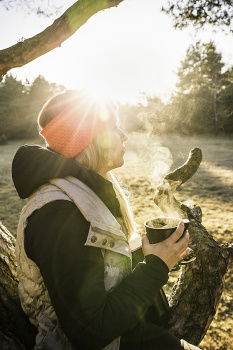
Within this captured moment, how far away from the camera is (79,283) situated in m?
1.08

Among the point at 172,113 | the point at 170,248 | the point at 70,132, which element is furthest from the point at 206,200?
the point at 172,113

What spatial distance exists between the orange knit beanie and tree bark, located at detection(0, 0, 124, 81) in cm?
148

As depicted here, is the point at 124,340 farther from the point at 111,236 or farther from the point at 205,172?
the point at 205,172

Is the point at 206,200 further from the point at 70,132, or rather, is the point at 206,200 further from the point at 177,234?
the point at 70,132

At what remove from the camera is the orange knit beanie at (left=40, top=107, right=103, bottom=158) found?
58.1 inches

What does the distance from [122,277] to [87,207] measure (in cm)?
39

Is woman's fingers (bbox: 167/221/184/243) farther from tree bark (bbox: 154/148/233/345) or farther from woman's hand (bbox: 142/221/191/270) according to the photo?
tree bark (bbox: 154/148/233/345)

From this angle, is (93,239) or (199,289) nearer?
(93,239)

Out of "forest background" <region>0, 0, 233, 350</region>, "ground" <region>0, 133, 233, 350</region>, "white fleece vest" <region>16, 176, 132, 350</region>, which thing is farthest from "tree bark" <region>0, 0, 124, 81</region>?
"forest background" <region>0, 0, 233, 350</region>

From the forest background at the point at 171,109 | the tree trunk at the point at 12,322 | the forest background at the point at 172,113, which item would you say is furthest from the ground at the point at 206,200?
the forest background at the point at 171,109

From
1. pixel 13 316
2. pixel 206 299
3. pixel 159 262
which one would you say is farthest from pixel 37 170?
pixel 206 299

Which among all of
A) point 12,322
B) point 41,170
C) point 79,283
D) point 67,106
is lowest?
point 12,322

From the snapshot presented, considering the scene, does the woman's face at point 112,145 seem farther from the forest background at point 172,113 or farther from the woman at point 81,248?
the forest background at point 172,113

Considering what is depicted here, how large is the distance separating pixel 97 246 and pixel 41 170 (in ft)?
Result: 1.51
